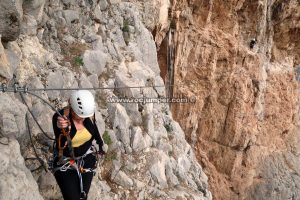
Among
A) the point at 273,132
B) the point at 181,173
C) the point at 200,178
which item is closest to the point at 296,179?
the point at 273,132

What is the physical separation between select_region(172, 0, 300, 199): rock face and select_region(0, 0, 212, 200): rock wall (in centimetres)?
Answer: 706

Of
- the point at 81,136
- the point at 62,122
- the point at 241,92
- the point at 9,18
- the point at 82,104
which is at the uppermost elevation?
the point at 9,18

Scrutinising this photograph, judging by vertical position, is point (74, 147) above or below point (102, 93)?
above

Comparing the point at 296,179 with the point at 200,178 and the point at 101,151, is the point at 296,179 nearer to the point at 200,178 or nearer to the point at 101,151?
the point at 200,178

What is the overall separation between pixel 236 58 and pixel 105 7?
38.7 ft

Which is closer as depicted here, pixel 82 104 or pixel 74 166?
pixel 82 104

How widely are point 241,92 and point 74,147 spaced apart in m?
18.0

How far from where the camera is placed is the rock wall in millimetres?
6891

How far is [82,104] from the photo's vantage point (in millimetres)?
5926

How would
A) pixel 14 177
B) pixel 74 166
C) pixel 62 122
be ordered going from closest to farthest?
pixel 14 177, pixel 62 122, pixel 74 166

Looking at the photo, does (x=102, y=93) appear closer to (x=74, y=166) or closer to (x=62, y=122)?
(x=74, y=166)

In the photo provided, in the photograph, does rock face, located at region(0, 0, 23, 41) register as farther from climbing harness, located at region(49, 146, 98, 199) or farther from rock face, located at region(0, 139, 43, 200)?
climbing harness, located at region(49, 146, 98, 199)

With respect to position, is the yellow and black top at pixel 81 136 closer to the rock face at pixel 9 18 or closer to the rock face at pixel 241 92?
the rock face at pixel 9 18

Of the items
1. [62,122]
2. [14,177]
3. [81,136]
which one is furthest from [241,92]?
[14,177]
